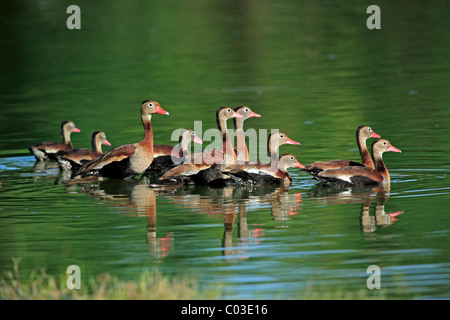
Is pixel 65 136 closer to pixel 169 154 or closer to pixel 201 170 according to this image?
pixel 169 154

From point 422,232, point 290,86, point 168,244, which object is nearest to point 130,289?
point 168,244

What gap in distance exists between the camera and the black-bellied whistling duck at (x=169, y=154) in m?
15.8

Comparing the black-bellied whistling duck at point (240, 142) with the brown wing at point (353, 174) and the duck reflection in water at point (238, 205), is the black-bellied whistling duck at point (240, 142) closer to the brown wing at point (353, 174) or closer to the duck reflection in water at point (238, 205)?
the duck reflection in water at point (238, 205)

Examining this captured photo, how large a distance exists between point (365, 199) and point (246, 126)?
6.92m

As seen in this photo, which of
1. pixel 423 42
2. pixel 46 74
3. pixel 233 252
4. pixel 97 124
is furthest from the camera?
pixel 423 42

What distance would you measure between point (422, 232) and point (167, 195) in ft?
14.2

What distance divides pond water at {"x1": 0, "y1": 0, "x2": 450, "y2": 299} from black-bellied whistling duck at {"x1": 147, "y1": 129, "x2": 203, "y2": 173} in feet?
3.24

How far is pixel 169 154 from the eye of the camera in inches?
625

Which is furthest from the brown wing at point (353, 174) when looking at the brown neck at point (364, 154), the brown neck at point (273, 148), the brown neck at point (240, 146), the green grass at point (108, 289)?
the green grass at point (108, 289)

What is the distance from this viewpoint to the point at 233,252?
985 centimetres

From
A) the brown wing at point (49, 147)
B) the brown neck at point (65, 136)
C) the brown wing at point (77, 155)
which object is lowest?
the brown wing at point (77, 155)

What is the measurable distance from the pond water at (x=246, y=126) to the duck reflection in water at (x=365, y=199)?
35 millimetres

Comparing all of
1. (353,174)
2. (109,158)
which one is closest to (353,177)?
(353,174)
